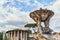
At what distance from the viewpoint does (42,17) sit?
584 inches

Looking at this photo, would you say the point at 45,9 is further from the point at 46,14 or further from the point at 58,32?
the point at 58,32

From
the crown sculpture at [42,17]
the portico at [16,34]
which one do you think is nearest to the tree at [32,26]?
the crown sculpture at [42,17]

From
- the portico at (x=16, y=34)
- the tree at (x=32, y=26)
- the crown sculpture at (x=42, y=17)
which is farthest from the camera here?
the tree at (x=32, y=26)

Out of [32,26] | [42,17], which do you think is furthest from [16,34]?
[42,17]

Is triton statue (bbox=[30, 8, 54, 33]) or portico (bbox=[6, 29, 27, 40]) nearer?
portico (bbox=[6, 29, 27, 40])

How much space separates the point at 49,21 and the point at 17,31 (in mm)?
2221

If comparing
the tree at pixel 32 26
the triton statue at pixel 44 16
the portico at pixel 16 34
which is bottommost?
the portico at pixel 16 34

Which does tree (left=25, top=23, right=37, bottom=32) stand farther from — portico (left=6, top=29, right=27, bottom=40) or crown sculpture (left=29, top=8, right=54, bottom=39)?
portico (left=6, top=29, right=27, bottom=40)

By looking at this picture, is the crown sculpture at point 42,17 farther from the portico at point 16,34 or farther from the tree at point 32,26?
the portico at point 16,34

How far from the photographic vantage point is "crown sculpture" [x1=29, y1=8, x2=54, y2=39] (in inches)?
582

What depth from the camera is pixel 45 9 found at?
14.9 meters

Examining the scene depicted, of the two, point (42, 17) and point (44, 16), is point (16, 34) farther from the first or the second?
point (44, 16)

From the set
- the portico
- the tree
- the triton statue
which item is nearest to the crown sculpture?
the triton statue

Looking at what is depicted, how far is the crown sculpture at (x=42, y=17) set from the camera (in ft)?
48.5
